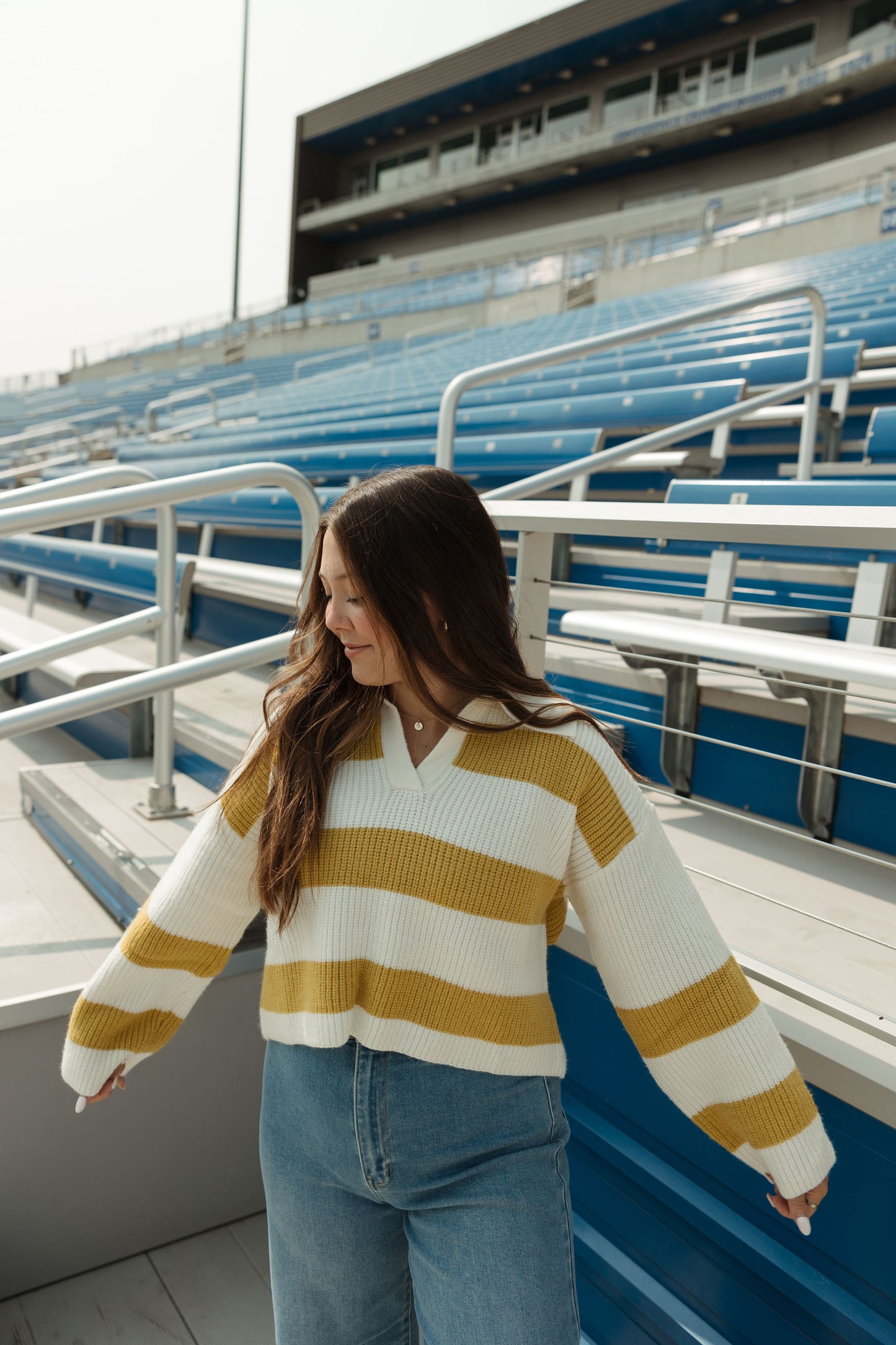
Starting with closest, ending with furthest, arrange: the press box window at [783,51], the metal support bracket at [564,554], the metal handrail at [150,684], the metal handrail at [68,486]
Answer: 1. the metal handrail at [150,684]
2. the metal handrail at [68,486]
3. the metal support bracket at [564,554]
4. the press box window at [783,51]

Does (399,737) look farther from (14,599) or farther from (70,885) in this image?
(14,599)

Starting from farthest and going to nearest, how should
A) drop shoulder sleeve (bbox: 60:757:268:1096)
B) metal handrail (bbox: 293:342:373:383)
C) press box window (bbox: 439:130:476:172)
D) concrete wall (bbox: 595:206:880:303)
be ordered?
press box window (bbox: 439:130:476:172), metal handrail (bbox: 293:342:373:383), concrete wall (bbox: 595:206:880:303), drop shoulder sleeve (bbox: 60:757:268:1096)

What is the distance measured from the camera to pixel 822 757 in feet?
5.55

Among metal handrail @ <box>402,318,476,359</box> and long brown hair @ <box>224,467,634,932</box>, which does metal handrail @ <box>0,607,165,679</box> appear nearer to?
long brown hair @ <box>224,467,634,932</box>

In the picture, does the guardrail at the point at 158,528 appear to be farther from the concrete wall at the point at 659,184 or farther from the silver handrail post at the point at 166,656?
the concrete wall at the point at 659,184

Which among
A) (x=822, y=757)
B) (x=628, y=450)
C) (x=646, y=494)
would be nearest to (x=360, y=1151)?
(x=822, y=757)

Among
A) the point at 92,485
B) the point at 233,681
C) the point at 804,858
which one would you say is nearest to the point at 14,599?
the point at 233,681

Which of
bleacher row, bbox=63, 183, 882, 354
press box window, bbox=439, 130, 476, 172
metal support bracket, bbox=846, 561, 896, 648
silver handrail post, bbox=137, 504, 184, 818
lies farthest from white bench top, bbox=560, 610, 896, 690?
press box window, bbox=439, 130, 476, 172

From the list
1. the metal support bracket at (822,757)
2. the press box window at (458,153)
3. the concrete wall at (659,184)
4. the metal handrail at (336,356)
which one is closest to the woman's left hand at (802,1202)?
the metal support bracket at (822,757)

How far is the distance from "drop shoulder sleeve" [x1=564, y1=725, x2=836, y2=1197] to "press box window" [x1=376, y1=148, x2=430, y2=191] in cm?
2195

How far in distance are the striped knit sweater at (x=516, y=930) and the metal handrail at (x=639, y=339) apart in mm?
1660

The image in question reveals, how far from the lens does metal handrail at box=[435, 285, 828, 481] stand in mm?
2504

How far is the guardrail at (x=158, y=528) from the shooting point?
5.01ft

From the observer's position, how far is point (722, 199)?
13773 mm
